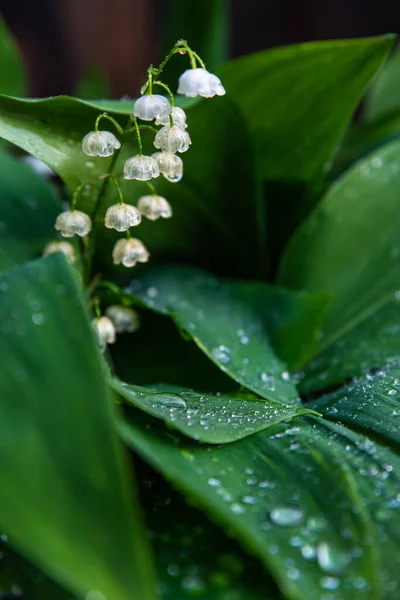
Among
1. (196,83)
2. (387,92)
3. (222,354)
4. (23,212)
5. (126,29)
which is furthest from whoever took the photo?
(126,29)

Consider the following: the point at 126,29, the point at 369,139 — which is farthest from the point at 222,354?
the point at 126,29

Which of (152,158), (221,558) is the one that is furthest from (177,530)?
(152,158)

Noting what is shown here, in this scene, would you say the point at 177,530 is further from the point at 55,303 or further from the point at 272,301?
the point at 272,301

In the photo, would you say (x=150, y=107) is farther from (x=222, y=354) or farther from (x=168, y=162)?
(x=222, y=354)

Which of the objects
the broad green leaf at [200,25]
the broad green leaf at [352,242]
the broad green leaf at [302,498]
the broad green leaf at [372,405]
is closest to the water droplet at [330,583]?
the broad green leaf at [302,498]

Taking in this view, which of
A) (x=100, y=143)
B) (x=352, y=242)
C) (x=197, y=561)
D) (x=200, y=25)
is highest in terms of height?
(x=200, y=25)

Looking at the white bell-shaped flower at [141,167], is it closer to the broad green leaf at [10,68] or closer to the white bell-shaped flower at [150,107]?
the white bell-shaped flower at [150,107]

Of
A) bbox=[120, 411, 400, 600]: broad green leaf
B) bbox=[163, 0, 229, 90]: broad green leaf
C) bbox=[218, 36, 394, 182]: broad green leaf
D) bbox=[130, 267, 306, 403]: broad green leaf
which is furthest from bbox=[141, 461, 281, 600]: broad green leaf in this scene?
bbox=[163, 0, 229, 90]: broad green leaf
